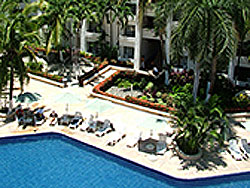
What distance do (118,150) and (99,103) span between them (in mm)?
6845

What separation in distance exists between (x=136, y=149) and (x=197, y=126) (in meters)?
5.90

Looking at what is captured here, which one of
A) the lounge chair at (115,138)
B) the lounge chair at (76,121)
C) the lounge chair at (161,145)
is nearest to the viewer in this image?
the lounge chair at (161,145)

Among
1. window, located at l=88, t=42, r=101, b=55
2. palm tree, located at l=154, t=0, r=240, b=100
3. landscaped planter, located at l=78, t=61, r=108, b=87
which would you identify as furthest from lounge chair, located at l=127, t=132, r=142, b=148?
window, located at l=88, t=42, r=101, b=55

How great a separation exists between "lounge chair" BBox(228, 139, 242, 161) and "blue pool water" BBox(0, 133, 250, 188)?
1.70m

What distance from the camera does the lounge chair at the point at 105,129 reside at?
31828 millimetres

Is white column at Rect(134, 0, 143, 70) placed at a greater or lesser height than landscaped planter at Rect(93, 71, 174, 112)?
greater

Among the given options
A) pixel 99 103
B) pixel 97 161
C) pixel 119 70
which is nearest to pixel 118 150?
pixel 97 161

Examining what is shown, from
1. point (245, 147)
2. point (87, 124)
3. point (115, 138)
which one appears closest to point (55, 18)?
point (87, 124)

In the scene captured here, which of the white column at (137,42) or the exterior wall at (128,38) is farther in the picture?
the exterior wall at (128,38)

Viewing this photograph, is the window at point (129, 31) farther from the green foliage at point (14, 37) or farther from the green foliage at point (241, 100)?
the green foliage at point (14, 37)

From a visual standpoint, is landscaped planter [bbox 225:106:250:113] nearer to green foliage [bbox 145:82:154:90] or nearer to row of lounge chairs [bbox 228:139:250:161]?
row of lounge chairs [bbox 228:139:250:161]

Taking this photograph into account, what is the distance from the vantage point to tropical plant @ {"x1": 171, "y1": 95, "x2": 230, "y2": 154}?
88.8ft

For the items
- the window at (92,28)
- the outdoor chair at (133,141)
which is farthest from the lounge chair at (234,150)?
the window at (92,28)

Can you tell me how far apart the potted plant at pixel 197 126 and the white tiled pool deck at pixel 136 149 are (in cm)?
90
